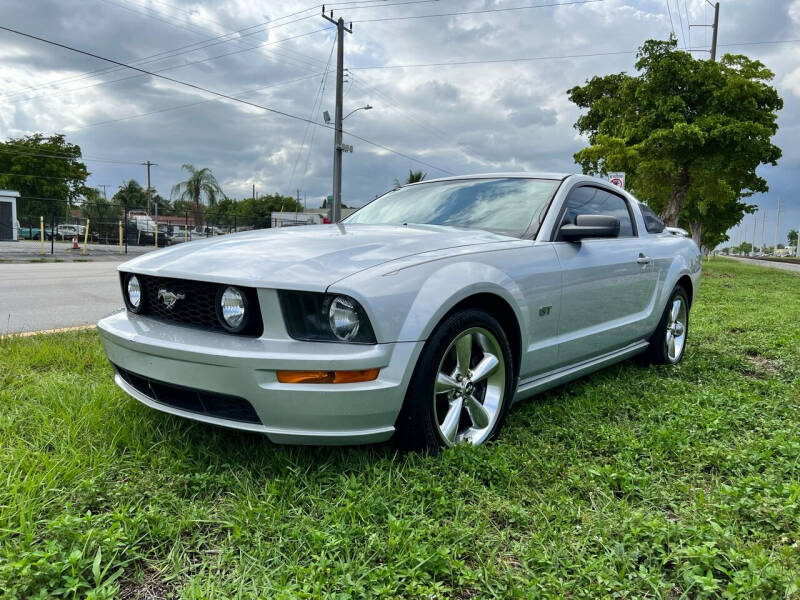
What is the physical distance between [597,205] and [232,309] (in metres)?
2.60

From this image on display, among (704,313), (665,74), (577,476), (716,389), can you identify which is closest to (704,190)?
(665,74)

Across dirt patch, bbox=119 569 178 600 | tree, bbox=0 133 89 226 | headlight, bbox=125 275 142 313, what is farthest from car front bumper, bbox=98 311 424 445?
tree, bbox=0 133 89 226

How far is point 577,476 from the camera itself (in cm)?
239

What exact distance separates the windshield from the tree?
173 feet

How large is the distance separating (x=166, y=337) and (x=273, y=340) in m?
0.49

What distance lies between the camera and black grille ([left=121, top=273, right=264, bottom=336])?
2203 mm

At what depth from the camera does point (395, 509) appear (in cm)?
208

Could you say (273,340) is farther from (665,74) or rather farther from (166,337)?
(665,74)

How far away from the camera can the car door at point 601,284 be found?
10.3ft

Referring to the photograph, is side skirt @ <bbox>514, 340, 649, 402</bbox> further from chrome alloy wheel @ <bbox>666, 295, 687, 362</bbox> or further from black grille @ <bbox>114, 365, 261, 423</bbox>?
black grille @ <bbox>114, 365, 261, 423</bbox>

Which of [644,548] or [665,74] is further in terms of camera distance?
[665,74]

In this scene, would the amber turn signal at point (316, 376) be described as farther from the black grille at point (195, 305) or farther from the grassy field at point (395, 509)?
the grassy field at point (395, 509)

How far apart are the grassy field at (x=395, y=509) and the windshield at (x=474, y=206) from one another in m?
1.11

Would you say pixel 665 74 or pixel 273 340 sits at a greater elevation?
pixel 665 74
